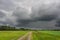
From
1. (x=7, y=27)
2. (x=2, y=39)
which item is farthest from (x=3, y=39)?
(x=7, y=27)

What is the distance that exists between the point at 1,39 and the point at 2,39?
0.31 metres

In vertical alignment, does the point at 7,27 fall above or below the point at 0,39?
above

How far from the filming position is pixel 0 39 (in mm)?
36688

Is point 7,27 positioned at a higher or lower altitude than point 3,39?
higher

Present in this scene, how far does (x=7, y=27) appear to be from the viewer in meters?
97.4

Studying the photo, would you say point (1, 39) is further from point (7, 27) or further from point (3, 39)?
point (7, 27)

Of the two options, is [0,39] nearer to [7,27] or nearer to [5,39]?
[5,39]

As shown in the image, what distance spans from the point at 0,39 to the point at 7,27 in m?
61.2

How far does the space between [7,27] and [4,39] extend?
200 feet

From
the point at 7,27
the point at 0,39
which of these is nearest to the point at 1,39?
the point at 0,39

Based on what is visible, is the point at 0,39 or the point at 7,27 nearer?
the point at 0,39

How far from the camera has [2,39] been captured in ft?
121

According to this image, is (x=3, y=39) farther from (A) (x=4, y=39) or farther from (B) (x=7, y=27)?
(B) (x=7, y=27)

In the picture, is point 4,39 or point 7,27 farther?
point 7,27
